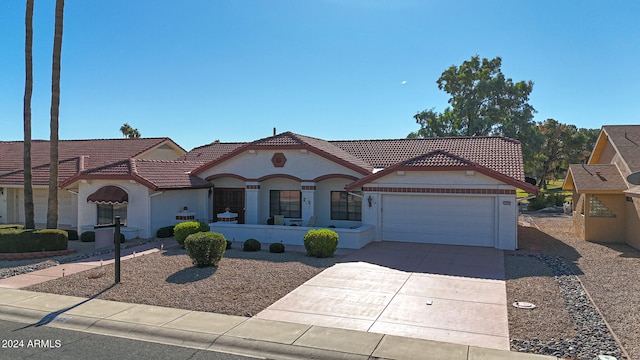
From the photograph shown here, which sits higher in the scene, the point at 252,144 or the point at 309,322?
the point at 252,144

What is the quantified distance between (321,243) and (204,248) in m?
4.05

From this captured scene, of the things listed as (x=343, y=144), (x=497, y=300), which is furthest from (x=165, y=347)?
(x=343, y=144)

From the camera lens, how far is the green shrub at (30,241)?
16.2 m

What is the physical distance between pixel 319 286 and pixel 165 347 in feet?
16.0

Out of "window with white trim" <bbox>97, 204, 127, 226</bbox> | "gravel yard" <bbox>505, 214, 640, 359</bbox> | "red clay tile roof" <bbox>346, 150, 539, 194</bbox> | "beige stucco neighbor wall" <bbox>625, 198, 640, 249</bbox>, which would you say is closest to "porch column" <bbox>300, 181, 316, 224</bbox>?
"red clay tile roof" <bbox>346, 150, 539, 194</bbox>

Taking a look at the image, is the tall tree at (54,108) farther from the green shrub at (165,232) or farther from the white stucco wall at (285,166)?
the white stucco wall at (285,166)

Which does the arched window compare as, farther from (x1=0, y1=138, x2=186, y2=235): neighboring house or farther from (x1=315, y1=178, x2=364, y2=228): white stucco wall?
(x1=315, y1=178, x2=364, y2=228): white stucco wall

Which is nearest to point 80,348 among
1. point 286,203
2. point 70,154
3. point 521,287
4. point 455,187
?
point 521,287

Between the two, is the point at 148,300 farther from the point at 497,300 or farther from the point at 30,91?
the point at 30,91

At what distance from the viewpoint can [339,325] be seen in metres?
8.99

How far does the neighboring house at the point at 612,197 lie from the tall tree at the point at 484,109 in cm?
2406

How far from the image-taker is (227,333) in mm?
8438

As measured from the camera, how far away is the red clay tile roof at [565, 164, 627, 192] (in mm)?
19125

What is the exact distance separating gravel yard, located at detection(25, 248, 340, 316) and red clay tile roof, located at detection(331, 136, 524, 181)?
361 inches
